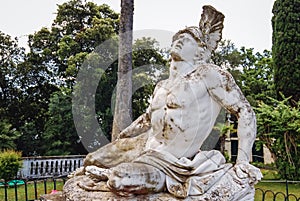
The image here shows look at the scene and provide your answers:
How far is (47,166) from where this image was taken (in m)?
11.5

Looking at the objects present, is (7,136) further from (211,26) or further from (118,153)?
(211,26)

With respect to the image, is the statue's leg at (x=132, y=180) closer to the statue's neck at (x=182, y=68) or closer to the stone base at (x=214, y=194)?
the stone base at (x=214, y=194)

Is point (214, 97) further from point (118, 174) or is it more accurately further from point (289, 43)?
point (289, 43)

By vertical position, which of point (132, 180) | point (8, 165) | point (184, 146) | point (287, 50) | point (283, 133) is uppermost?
point (287, 50)

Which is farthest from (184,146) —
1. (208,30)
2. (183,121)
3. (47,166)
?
(47,166)

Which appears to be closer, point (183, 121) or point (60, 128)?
point (183, 121)

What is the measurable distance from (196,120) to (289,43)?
35.1 ft

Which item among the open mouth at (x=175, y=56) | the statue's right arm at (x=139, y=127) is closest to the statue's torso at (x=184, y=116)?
the open mouth at (x=175, y=56)

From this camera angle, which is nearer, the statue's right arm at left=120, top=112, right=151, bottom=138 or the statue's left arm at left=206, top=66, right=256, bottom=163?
the statue's left arm at left=206, top=66, right=256, bottom=163

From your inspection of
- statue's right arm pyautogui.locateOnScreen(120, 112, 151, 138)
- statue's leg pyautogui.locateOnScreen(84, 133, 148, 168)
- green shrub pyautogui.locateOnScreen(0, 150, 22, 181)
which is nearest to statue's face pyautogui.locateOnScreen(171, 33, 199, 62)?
statue's right arm pyautogui.locateOnScreen(120, 112, 151, 138)

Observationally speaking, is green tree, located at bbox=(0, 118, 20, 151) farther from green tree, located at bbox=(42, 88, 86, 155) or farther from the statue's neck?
the statue's neck

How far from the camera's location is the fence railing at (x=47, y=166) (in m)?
11.3

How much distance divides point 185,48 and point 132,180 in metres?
0.99

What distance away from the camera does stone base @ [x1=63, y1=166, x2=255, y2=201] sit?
6.77 ft
